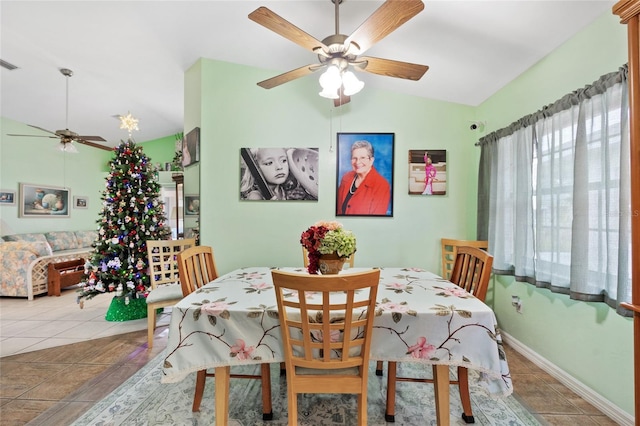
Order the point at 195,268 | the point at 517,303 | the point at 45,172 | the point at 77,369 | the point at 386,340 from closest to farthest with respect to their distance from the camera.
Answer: the point at 386,340 < the point at 195,268 < the point at 77,369 < the point at 517,303 < the point at 45,172

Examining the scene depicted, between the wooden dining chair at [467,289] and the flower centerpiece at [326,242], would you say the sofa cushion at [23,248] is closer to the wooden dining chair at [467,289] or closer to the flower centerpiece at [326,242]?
the flower centerpiece at [326,242]

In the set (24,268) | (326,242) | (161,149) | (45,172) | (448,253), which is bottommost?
(24,268)

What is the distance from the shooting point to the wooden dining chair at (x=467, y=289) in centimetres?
154

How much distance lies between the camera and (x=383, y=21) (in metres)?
1.48

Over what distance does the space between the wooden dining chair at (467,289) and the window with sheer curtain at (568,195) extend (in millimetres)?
665

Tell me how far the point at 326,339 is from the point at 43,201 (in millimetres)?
7073

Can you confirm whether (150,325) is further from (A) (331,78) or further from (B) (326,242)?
(A) (331,78)

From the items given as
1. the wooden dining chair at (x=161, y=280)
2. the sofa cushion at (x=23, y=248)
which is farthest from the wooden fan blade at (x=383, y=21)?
the sofa cushion at (x=23, y=248)

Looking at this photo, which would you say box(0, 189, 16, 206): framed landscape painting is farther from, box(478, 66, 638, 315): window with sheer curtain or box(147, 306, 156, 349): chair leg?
box(478, 66, 638, 315): window with sheer curtain

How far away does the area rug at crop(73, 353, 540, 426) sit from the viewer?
1.63m

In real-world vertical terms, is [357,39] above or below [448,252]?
above

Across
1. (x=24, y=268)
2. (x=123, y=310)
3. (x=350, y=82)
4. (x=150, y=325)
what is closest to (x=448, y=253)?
(x=350, y=82)

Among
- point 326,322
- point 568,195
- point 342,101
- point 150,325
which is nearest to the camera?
point 326,322

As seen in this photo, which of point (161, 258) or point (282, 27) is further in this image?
point (161, 258)
